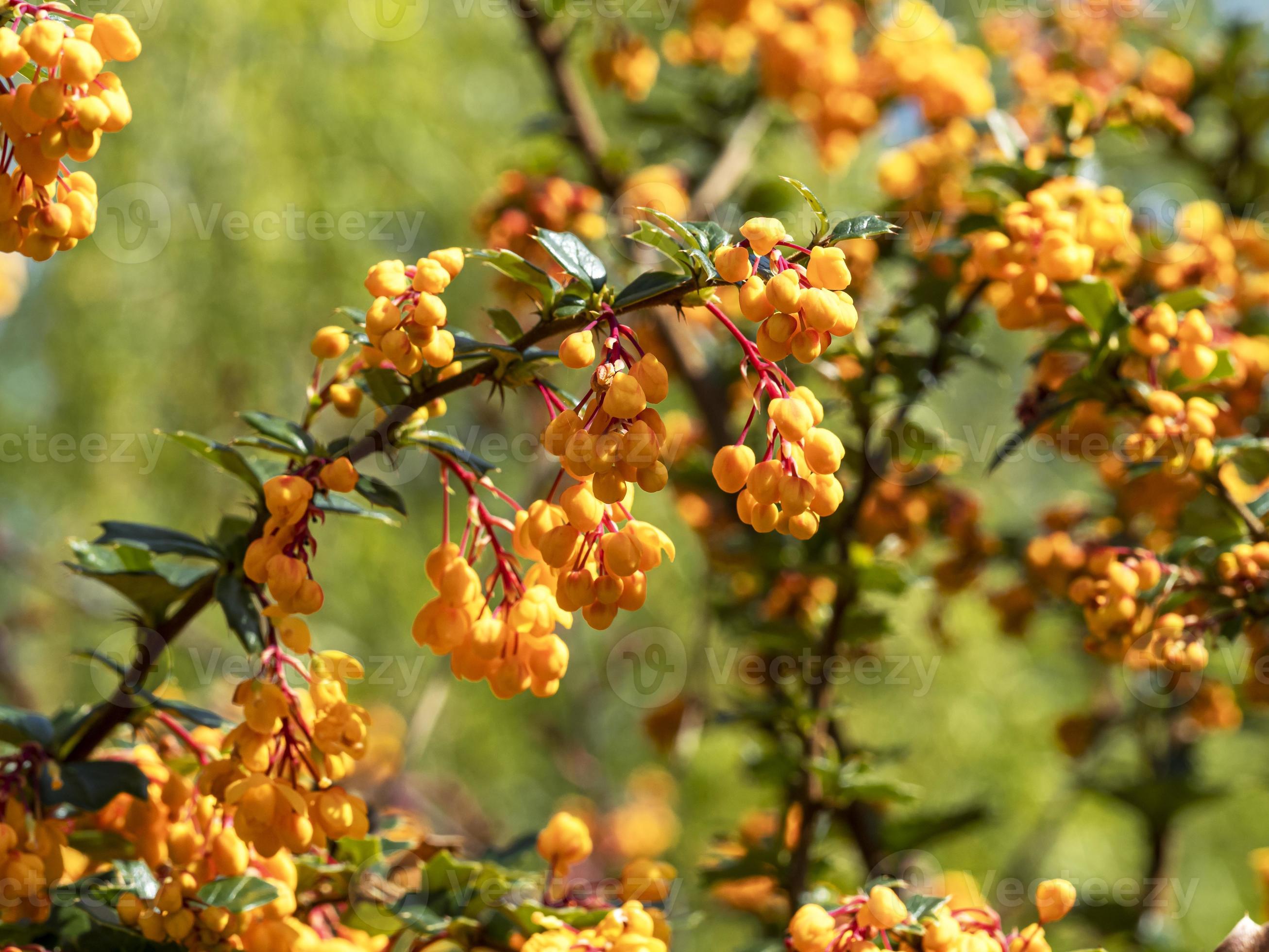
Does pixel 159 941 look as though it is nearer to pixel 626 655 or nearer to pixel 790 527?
pixel 790 527

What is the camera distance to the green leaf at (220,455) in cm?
68

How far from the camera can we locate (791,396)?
A: 608 mm

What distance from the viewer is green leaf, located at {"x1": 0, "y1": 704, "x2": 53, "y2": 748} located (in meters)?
0.75

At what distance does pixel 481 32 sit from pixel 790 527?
3.24 meters

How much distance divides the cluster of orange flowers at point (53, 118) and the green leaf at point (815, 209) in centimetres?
36

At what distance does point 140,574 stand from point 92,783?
13cm

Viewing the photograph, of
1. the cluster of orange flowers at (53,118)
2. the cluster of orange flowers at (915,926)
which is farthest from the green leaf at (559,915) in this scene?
the cluster of orange flowers at (53,118)

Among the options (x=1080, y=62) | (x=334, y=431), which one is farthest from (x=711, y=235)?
(x=334, y=431)

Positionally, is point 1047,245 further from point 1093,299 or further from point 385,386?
point 385,386

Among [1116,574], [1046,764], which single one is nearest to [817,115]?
[1116,574]

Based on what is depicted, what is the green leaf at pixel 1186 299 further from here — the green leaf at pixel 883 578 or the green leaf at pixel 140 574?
the green leaf at pixel 140 574

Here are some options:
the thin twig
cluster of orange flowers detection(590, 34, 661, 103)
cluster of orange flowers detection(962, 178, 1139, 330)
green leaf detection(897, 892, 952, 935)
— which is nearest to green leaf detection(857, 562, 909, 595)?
cluster of orange flowers detection(962, 178, 1139, 330)

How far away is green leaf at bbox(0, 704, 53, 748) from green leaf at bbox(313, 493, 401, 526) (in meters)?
0.24

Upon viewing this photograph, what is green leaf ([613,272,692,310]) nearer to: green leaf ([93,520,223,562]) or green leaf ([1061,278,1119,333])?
green leaf ([93,520,223,562])
